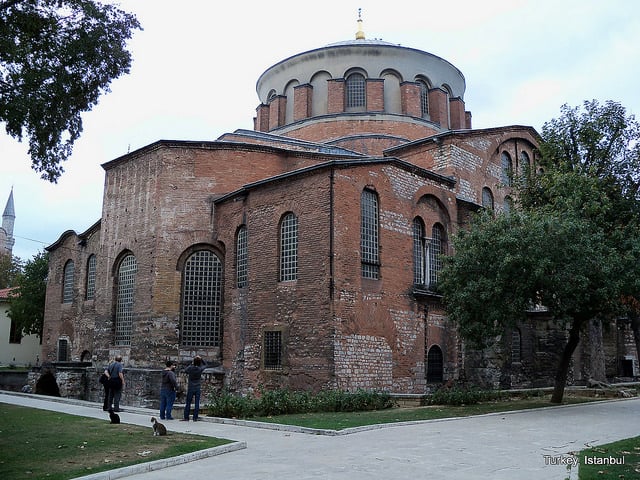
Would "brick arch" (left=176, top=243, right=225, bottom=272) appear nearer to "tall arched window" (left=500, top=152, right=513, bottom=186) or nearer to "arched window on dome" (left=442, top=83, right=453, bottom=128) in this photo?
Result: "tall arched window" (left=500, top=152, right=513, bottom=186)

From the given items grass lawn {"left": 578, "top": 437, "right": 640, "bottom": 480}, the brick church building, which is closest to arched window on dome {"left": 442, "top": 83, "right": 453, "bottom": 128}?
the brick church building

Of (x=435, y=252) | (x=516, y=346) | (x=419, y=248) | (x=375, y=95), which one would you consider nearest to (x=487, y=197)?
(x=435, y=252)

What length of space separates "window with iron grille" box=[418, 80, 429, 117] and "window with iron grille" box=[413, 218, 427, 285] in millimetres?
11089

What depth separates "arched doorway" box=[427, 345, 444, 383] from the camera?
20.6 metres

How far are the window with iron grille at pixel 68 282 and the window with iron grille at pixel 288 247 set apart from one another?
15.0 metres

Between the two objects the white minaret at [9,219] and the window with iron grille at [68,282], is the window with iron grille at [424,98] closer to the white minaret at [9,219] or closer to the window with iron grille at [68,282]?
the window with iron grille at [68,282]

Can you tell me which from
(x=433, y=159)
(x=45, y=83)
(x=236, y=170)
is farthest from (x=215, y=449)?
(x=433, y=159)

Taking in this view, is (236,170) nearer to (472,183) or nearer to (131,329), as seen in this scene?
(131,329)

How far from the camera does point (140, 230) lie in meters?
23.1

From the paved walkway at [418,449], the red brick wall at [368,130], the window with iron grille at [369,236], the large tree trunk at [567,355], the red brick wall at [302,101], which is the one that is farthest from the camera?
the red brick wall at [302,101]

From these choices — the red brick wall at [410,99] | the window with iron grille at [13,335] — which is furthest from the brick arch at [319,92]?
the window with iron grille at [13,335]

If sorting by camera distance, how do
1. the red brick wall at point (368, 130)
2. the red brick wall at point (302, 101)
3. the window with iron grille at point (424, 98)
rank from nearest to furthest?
the red brick wall at point (368, 130) < the red brick wall at point (302, 101) < the window with iron grille at point (424, 98)

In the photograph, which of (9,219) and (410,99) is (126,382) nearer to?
(410,99)

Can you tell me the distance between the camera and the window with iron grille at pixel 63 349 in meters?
29.6
